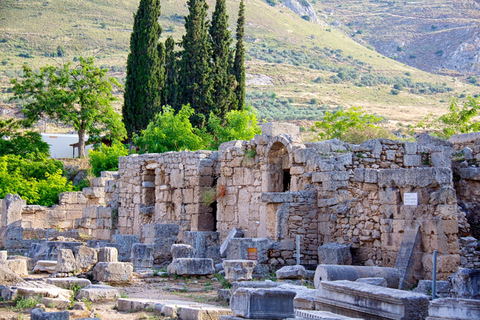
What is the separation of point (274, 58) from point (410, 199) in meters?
70.3

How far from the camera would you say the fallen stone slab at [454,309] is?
7.25m

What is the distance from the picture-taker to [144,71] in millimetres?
33438

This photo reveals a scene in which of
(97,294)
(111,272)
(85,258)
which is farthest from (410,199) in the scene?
(85,258)

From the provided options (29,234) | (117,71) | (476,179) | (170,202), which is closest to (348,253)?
(476,179)

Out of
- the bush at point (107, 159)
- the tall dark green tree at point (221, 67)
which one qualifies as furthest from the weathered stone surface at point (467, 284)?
the tall dark green tree at point (221, 67)

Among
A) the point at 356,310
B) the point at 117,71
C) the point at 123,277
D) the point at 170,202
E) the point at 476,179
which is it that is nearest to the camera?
the point at 356,310

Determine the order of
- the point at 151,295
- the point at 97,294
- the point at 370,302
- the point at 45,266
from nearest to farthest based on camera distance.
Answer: the point at 370,302 → the point at 97,294 → the point at 151,295 → the point at 45,266

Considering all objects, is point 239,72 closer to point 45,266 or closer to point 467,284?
point 45,266

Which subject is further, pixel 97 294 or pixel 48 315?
pixel 97 294

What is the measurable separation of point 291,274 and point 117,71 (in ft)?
193

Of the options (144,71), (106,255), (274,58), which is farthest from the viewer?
(274,58)

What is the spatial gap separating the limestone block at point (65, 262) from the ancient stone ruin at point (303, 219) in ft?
0.07

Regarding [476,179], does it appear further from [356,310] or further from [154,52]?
[154,52]

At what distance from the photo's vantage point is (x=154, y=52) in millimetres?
33594
